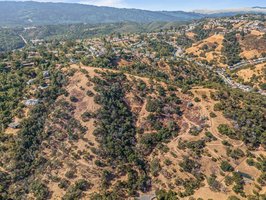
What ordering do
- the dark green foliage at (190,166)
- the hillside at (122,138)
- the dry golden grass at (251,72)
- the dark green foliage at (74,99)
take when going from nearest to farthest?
1. the hillside at (122,138)
2. the dark green foliage at (190,166)
3. the dark green foliage at (74,99)
4. the dry golden grass at (251,72)

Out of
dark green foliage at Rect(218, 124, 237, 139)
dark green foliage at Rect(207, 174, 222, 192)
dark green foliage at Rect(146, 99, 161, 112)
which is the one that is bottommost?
dark green foliage at Rect(207, 174, 222, 192)

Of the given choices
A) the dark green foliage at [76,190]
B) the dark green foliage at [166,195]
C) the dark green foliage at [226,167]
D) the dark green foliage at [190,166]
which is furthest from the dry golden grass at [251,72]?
the dark green foliage at [76,190]

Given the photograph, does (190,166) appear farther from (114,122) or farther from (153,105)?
(114,122)

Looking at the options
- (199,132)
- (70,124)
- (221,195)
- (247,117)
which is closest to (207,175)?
(221,195)

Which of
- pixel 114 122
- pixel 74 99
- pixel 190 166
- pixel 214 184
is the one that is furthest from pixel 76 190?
pixel 74 99

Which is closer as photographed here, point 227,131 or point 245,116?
point 227,131

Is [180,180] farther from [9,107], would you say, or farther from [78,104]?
[9,107]

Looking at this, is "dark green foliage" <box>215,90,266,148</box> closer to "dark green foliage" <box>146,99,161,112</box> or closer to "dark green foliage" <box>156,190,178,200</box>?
"dark green foliage" <box>146,99,161,112</box>

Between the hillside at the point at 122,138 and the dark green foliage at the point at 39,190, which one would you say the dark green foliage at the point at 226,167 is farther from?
the dark green foliage at the point at 39,190

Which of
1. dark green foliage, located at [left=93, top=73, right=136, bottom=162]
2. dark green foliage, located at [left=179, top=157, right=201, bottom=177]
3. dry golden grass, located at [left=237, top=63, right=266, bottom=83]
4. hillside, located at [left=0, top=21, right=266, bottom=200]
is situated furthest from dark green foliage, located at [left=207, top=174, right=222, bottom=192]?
dry golden grass, located at [left=237, top=63, right=266, bottom=83]

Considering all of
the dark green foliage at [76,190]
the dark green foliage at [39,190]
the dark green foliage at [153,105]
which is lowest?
the dark green foliage at [39,190]

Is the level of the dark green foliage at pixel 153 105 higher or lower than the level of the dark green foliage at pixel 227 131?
higher
